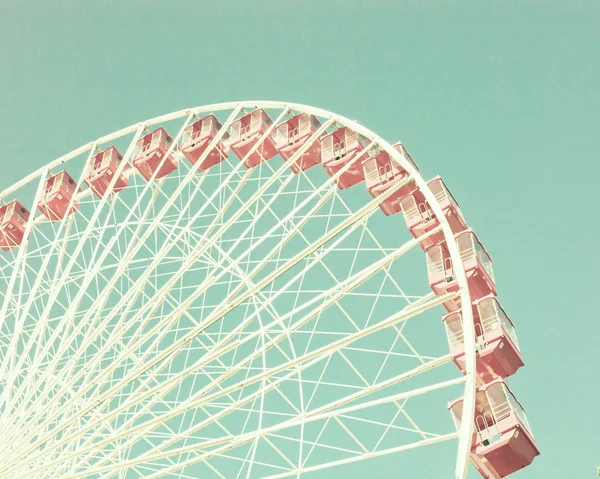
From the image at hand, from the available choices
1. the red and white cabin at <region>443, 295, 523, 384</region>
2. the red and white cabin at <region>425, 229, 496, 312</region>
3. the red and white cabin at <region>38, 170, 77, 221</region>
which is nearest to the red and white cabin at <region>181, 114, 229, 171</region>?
the red and white cabin at <region>38, 170, 77, 221</region>

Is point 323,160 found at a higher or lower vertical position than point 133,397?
higher

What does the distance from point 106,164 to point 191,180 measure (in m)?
3.48

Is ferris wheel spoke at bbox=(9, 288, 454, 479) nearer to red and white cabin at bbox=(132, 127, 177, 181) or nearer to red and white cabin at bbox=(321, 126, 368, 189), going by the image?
red and white cabin at bbox=(321, 126, 368, 189)

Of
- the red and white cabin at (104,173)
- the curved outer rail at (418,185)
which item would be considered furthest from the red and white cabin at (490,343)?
the red and white cabin at (104,173)

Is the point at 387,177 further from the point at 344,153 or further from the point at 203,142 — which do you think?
the point at 203,142

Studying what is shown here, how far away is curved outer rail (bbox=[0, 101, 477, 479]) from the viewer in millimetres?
16562

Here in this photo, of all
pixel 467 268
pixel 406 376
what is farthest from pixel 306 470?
pixel 467 268

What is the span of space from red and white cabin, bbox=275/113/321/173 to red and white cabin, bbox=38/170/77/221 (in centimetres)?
607

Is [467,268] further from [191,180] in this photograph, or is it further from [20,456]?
[20,456]

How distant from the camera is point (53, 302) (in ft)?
73.0

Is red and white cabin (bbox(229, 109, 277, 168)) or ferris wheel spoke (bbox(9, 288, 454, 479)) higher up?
red and white cabin (bbox(229, 109, 277, 168))

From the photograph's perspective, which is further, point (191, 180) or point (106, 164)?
point (106, 164)

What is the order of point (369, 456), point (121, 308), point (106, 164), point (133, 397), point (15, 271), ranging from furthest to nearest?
point (106, 164)
point (15, 271)
point (121, 308)
point (133, 397)
point (369, 456)

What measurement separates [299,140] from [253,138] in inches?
49.1
